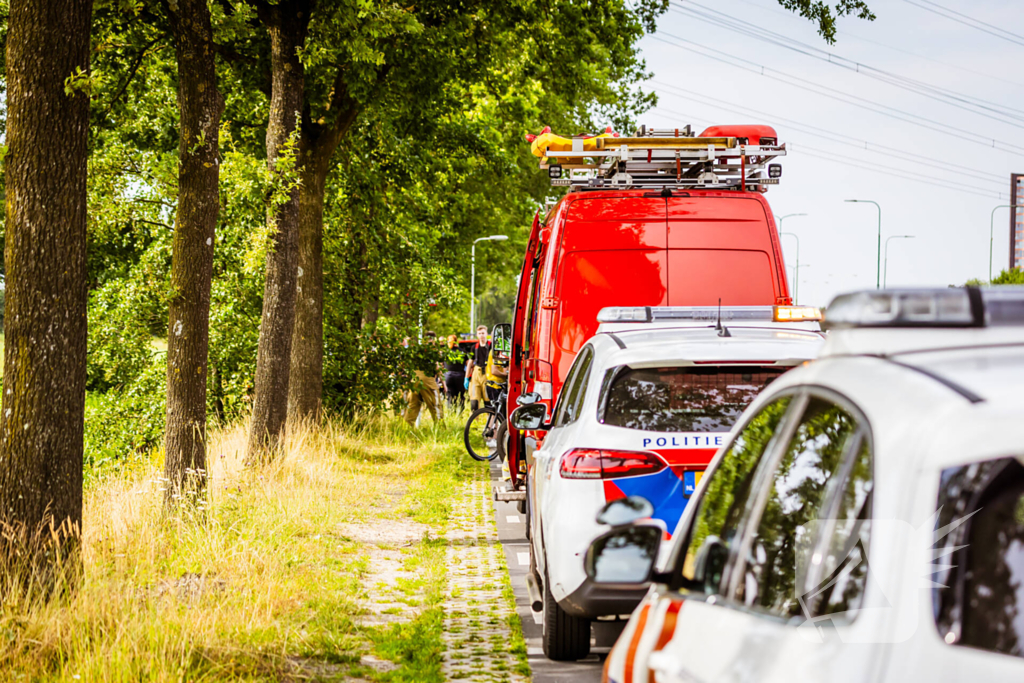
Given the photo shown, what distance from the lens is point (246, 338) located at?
62.8ft

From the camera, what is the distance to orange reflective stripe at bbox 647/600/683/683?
263cm

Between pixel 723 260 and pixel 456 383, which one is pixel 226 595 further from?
pixel 456 383

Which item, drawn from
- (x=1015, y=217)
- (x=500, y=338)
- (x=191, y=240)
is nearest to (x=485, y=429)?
(x=500, y=338)

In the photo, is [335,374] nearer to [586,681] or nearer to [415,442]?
[415,442]

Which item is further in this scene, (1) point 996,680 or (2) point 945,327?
(2) point 945,327

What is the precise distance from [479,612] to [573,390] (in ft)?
5.78

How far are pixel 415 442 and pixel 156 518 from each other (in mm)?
10203

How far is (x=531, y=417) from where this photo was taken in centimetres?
806

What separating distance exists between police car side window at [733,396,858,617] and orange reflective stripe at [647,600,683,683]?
0.82ft

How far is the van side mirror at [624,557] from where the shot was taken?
283 centimetres

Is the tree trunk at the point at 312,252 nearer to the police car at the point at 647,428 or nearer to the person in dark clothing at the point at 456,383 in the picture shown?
the person in dark clothing at the point at 456,383

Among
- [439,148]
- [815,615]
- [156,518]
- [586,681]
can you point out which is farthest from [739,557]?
[439,148]

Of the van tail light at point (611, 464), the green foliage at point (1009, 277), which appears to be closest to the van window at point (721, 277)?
the van tail light at point (611, 464)

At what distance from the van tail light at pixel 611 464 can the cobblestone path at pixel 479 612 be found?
3.84 feet
